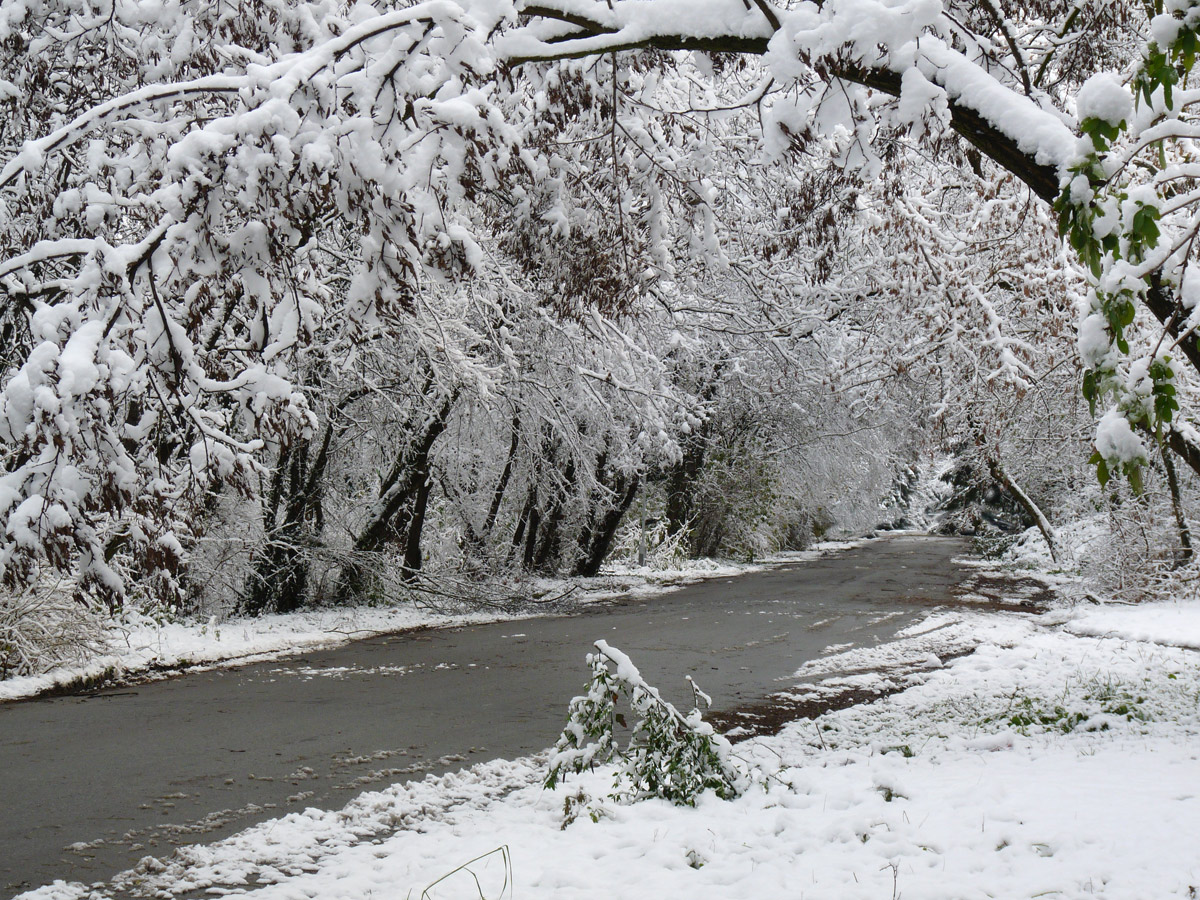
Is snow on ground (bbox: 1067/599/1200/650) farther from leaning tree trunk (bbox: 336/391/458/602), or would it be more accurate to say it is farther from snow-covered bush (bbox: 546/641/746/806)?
leaning tree trunk (bbox: 336/391/458/602)

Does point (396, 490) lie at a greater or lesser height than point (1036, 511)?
greater

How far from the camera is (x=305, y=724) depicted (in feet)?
24.8

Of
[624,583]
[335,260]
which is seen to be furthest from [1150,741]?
[624,583]

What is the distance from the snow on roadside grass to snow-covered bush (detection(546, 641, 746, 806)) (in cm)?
14

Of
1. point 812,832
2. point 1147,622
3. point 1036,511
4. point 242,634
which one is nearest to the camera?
point 812,832

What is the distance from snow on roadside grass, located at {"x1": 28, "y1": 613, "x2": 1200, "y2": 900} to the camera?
4113mm

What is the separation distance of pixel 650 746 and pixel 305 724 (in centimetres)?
342

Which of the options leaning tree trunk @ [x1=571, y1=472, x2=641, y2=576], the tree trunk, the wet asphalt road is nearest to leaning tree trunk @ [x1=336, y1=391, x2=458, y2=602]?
the wet asphalt road

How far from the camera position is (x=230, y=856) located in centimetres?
470

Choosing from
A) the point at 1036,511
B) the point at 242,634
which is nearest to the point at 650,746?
the point at 242,634

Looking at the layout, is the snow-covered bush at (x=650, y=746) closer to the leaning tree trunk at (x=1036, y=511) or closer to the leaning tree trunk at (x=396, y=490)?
the leaning tree trunk at (x=396, y=490)

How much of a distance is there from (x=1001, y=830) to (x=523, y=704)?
474 cm

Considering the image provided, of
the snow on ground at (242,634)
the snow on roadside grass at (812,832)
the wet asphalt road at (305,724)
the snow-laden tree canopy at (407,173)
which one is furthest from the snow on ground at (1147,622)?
the snow on ground at (242,634)

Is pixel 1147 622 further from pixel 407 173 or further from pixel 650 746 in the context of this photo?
pixel 407 173
